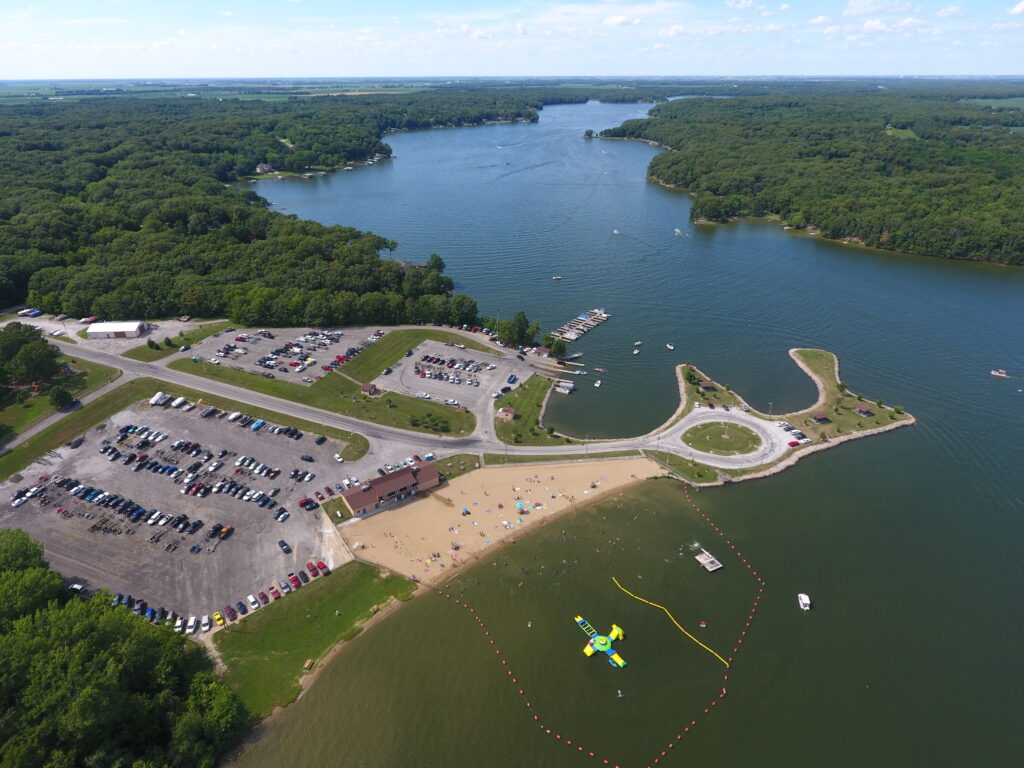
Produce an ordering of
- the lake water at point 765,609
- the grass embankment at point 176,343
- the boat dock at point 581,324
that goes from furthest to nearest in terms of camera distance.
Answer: the boat dock at point 581,324, the grass embankment at point 176,343, the lake water at point 765,609

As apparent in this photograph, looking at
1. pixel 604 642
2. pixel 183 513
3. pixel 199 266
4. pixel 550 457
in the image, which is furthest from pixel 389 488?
pixel 199 266

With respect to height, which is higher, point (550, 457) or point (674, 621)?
point (550, 457)

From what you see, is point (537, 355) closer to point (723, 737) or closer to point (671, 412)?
point (671, 412)

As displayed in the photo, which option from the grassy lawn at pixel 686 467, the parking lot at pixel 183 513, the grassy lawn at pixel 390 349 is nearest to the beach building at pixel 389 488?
the parking lot at pixel 183 513

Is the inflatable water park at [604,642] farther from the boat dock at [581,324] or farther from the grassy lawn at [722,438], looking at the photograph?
the boat dock at [581,324]

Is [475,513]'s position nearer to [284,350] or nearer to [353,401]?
[353,401]

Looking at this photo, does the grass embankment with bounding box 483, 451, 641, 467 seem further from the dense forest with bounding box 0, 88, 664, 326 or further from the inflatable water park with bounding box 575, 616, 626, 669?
the dense forest with bounding box 0, 88, 664, 326
